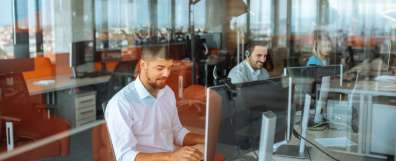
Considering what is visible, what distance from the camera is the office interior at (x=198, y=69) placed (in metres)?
2.53

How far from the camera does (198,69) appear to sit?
24.0 ft

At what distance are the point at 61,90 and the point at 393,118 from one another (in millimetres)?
3049

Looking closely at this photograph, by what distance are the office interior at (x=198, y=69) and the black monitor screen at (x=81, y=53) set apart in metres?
0.01

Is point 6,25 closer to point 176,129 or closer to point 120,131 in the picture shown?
point 176,129

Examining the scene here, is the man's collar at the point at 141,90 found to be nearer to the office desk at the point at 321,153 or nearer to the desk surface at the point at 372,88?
the office desk at the point at 321,153

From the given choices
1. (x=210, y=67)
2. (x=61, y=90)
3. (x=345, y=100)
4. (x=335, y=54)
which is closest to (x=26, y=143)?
(x=61, y=90)

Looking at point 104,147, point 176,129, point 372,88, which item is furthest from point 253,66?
point 104,147

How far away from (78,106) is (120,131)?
11.2 feet

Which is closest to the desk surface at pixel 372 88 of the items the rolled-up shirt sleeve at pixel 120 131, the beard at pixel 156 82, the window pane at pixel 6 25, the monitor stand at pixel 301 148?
the monitor stand at pixel 301 148

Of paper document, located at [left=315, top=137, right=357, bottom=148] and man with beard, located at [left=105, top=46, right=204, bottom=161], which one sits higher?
man with beard, located at [left=105, top=46, right=204, bottom=161]

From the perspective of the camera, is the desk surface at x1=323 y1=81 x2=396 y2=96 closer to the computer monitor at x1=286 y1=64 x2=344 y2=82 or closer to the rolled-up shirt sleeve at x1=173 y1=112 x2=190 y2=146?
the computer monitor at x1=286 y1=64 x2=344 y2=82

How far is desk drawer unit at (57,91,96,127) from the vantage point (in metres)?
4.94

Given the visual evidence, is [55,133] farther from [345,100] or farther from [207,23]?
[207,23]

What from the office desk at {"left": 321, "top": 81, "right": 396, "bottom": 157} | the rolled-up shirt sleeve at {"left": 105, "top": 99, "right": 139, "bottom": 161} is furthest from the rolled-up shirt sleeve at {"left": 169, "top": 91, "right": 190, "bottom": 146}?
the office desk at {"left": 321, "top": 81, "right": 396, "bottom": 157}
